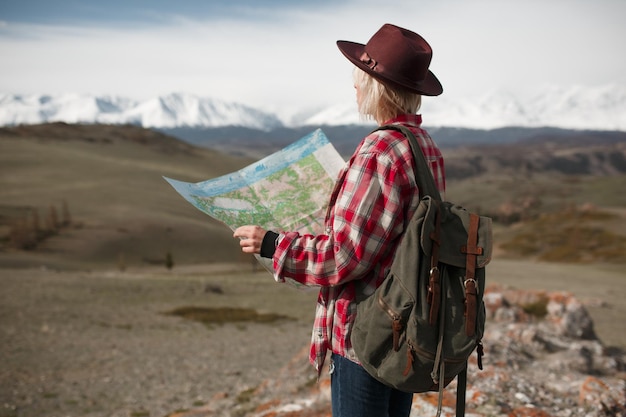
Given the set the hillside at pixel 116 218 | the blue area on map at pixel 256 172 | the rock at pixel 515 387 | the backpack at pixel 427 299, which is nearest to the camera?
the backpack at pixel 427 299

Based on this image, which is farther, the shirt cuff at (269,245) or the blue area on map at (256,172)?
the blue area on map at (256,172)

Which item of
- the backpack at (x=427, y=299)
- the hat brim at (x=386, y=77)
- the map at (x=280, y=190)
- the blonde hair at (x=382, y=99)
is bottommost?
the backpack at (x=427, y=299)

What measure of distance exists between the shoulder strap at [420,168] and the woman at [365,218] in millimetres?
24

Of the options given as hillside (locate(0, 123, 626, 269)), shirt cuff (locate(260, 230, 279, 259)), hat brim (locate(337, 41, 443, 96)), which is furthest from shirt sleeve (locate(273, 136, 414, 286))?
hillside (locate(0, 123, 626, 269))

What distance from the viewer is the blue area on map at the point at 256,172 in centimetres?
301

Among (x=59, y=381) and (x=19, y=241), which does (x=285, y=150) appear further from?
(x=19, y=241)

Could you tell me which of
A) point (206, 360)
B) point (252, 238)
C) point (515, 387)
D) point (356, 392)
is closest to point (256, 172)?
point (252, 238)

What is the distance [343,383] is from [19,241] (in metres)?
55.9

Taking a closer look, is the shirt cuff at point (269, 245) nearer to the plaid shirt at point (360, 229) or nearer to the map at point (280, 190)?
the plaid shirt at point (360, 229)

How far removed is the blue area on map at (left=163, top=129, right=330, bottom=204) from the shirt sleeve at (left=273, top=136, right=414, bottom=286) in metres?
0.84

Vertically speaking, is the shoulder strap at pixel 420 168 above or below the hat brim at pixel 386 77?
below

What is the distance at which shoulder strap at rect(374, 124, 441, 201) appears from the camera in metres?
2.38

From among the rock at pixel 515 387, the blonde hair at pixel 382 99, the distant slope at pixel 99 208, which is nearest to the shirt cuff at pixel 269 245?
the blonde hair at pixel 382 99

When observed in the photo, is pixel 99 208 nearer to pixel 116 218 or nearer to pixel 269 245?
pixel 116 218
